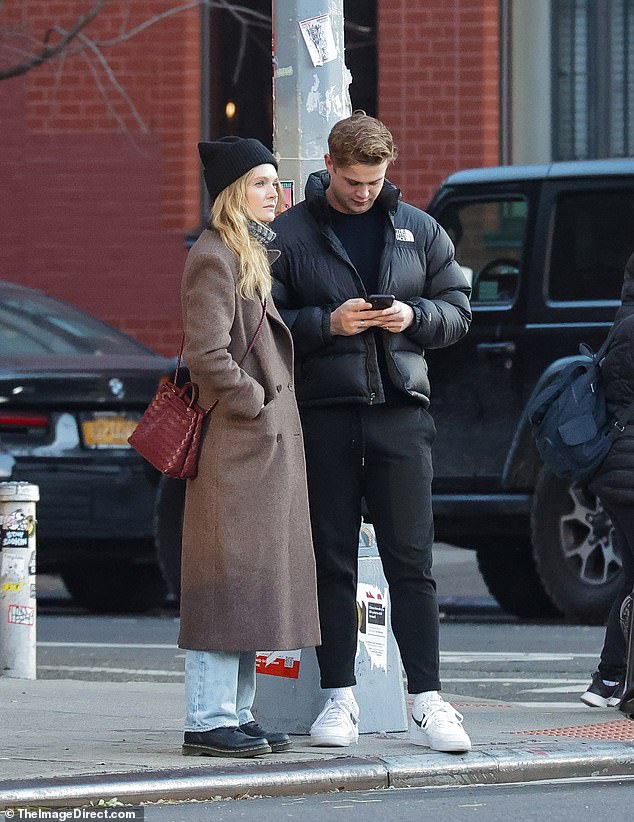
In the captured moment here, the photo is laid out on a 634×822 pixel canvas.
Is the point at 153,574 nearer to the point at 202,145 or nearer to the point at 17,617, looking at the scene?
the point at 17,617

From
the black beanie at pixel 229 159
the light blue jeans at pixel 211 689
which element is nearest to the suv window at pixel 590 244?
the black beanie at pixel 229 159

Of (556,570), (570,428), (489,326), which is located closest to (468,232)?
(489,326)

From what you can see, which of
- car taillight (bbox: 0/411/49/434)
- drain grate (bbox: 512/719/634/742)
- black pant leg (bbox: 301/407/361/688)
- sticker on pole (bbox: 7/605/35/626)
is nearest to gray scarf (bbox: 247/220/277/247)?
black pant leg (bbox: 301/407/361/688)

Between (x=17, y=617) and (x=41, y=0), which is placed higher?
(x=41, y=0)

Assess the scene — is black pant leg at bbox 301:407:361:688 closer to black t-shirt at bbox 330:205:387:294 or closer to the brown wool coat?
the brown wool coat

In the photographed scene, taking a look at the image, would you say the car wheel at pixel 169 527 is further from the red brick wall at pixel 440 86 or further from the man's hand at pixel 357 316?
the red brick wall at pixel 440 86

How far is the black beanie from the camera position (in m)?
6.20

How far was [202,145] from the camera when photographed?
20.6ft

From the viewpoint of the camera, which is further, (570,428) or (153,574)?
(153,574)

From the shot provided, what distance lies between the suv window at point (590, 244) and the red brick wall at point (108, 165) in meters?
6.07

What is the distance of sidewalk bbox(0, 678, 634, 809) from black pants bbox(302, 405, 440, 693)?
33 cm

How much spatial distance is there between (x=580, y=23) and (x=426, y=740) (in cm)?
1147

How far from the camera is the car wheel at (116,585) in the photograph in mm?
12039

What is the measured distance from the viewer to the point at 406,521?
640cm
